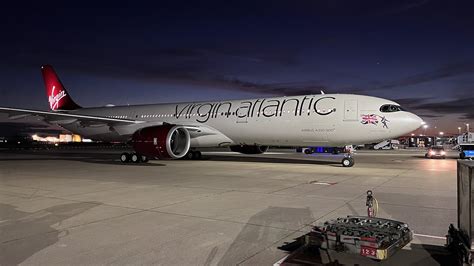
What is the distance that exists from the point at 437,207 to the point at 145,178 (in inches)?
317

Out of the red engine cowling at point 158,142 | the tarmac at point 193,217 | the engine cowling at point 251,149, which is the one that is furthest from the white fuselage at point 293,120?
the tarmac at point 193,217

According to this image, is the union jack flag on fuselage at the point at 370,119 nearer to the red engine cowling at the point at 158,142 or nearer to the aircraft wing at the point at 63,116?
the red engine cowling at the point at 158,142

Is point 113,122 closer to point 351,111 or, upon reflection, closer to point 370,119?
point 351,111

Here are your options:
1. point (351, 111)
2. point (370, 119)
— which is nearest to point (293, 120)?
point (351, 111)

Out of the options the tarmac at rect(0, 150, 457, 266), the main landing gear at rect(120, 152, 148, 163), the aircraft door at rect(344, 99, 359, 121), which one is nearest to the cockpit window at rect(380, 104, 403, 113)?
the aircraft door at rect(344, 99, 359, 121)

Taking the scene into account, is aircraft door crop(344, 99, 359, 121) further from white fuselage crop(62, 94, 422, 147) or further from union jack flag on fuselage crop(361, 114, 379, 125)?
union jack flag on fuselage crop(361, 114, 379, 125)

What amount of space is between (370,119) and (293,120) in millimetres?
3165

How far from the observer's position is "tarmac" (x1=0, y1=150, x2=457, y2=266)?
13.1 feet

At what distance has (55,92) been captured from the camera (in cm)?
2558

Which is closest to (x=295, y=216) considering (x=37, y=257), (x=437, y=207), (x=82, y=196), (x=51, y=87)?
(x=437, y=207)

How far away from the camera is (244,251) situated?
13.5 feet

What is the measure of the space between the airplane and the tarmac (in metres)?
4.49

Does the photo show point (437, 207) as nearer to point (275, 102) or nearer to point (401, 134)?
point (401, 134)

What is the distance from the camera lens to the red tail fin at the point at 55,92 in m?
25.4
